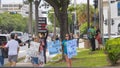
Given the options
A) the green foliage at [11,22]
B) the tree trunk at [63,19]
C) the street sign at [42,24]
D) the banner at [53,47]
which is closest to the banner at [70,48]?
the banner at [53,47]

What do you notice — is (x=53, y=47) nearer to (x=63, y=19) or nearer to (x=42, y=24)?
(x=63, y=19)

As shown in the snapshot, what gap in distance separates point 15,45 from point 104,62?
447 centimetres

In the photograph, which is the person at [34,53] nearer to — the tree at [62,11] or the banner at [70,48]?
the banner at [70,48]

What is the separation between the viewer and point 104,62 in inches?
761

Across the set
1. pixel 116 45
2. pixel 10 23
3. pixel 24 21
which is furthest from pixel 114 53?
pixel 24 21

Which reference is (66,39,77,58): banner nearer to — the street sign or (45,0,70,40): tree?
(45,0,70,40): tree

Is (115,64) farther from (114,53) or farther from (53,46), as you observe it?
(53,46)

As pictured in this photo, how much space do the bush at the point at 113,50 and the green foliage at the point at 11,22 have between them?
115m

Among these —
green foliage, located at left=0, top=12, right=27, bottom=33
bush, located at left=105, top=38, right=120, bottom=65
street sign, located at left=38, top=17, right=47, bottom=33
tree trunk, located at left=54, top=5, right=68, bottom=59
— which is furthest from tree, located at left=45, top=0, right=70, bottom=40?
green foliage, located at left=0, top=12, right=27, bottom=33

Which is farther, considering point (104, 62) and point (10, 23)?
point (10, 23)

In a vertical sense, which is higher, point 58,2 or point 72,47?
point 58,2

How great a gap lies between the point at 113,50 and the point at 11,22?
124747 millimetres

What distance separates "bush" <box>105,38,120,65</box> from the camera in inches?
672

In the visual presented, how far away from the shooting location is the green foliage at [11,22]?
5344 inches
